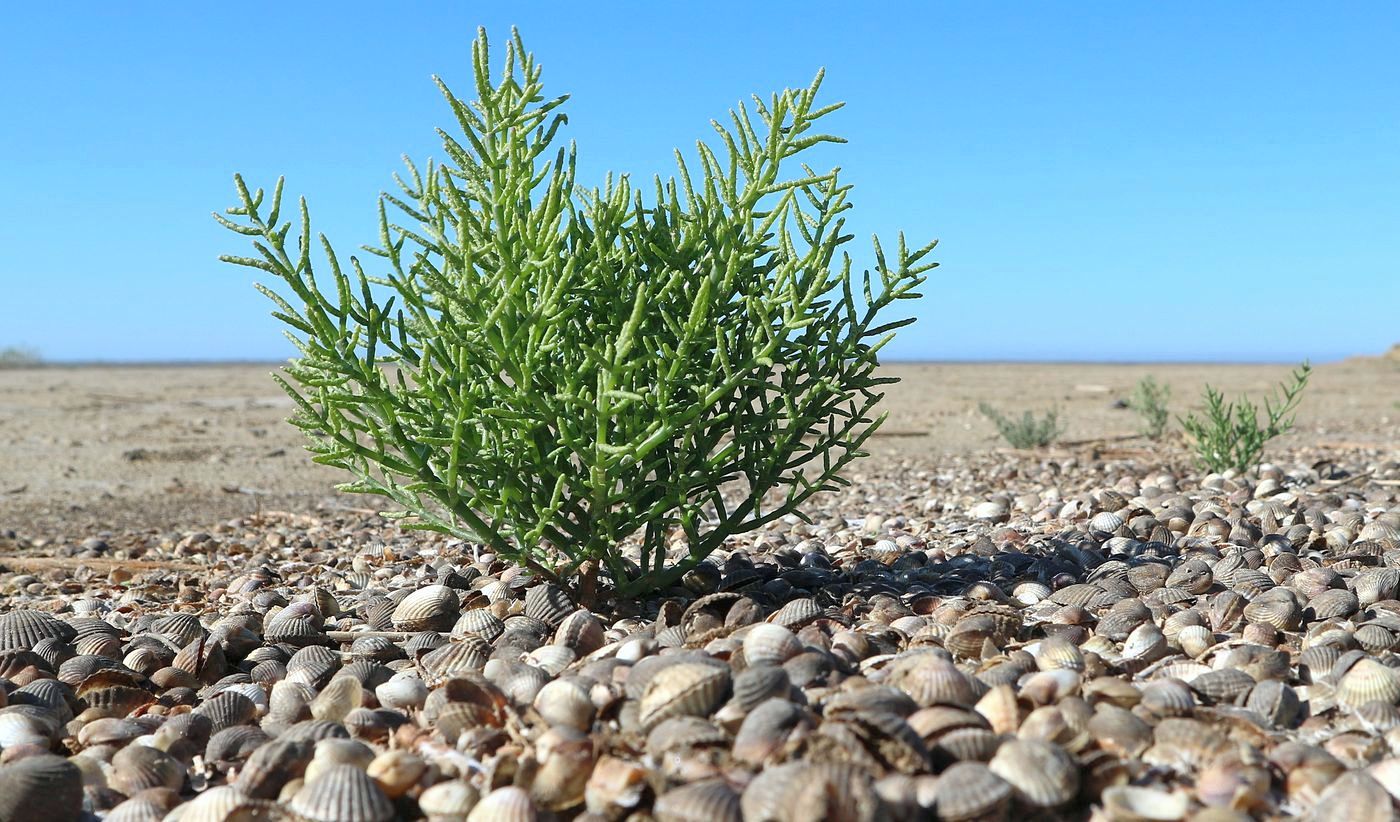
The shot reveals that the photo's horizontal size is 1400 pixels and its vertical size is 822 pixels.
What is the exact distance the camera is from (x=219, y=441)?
43.8 feet

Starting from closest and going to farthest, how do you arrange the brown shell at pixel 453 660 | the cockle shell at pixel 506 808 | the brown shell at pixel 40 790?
the cockle shell at pixel 506 808 < the brown shell at pixel 40 790 < the brown shell at pixel 453 660

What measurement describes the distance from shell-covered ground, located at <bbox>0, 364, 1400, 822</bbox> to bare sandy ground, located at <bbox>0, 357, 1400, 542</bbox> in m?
3.72

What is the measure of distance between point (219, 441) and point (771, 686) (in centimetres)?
1255

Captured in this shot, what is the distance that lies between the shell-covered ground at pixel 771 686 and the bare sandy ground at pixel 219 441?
3.72 metres

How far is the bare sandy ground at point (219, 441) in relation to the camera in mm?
8531

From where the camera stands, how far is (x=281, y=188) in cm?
311

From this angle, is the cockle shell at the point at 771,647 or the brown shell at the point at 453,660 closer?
the cockle shell at the point at 771,647

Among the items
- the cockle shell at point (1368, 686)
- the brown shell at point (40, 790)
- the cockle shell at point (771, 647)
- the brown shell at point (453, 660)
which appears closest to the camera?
the brown shell at point (40, 790)

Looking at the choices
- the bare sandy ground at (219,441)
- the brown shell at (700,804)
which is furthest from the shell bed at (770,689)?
the bare sandy ground at (219,441)

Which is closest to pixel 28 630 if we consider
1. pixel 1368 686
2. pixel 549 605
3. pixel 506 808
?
pixel 549 605

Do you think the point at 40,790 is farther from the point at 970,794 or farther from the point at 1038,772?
the point at 1038,772

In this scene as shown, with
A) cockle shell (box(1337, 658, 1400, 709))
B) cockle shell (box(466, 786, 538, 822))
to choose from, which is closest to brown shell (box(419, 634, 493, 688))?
cockle shell (box(466, 786, 538, 822))

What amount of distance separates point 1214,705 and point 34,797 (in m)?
2.52

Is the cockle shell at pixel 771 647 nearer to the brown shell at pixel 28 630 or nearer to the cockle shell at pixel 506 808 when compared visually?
the cockle shell at pixel 506 808
